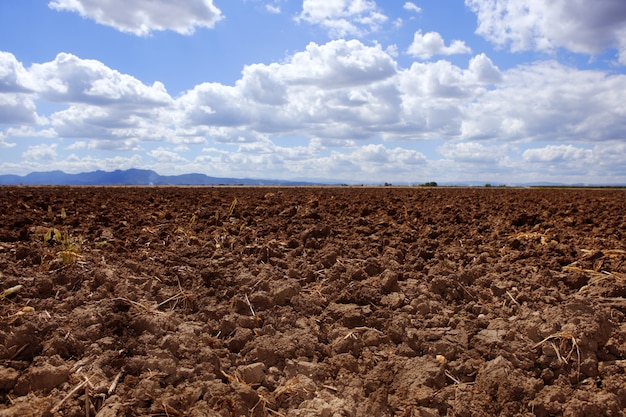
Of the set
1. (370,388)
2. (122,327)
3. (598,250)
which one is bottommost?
(370,388)

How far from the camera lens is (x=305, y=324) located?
5215mm

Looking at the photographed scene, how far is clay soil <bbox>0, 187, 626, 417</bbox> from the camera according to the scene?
14.1 ft

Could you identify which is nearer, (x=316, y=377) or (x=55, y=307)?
(x=316, y=377)

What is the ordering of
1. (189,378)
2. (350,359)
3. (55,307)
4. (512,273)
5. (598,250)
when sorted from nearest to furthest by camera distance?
(189,378) < (350,359) < (55,307) < (512,273) < (598,250)

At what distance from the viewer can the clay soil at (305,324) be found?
4309 millimetres

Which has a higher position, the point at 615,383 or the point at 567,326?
the point at 567,326

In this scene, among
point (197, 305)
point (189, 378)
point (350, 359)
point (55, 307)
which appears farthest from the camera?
point (197, 305)

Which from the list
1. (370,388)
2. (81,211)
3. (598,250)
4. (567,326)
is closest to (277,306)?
(370,388)

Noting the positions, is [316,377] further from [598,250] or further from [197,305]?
[598,250]

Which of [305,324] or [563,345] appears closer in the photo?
[563,345]

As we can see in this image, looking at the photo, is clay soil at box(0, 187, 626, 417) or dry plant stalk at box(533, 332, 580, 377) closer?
clay soil at box(0, 187, 626, 417)

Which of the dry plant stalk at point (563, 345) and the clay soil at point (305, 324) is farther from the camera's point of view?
the dry plant stalk at point (563, 345)

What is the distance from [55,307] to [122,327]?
758mm

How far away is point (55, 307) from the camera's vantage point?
16.6 ft
